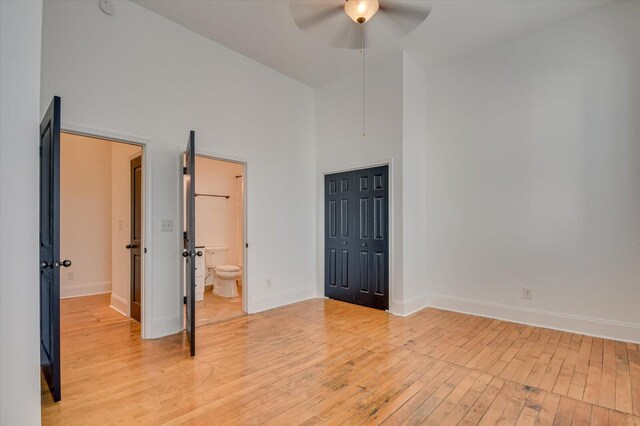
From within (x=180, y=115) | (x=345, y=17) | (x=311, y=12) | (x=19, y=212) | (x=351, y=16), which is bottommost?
(x=19, y=212)

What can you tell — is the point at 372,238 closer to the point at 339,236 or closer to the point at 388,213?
the point at 388,213

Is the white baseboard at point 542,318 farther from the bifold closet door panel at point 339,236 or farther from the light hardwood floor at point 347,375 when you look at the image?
the bifold closet door panel at point 339,236

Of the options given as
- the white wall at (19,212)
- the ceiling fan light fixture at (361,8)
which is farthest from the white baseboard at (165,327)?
the ceiling fan light fixture at (361,8)

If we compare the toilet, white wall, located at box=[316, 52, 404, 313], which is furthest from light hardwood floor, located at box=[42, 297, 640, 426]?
the toilet

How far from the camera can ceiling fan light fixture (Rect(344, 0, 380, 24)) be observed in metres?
2.21

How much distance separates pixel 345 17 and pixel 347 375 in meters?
3.16

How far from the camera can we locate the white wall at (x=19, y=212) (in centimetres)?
163

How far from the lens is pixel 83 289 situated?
17.2 feet

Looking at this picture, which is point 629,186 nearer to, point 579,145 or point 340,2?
point 579,145

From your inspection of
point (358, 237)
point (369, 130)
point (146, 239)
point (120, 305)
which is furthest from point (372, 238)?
point (120, 305)

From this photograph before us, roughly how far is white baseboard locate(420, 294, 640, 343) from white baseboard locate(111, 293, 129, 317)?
4.02 metres

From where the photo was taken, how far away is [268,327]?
369 cm

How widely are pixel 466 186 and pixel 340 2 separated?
8.97 feet

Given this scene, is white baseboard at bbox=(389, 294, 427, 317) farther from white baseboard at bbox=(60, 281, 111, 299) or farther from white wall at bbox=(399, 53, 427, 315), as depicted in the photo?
white baseboard at bbox=(60, 281, 111, 299)
